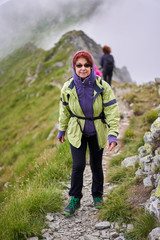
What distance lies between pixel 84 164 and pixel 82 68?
1679mm

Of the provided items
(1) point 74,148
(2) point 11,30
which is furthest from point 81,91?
(2) point 11,30

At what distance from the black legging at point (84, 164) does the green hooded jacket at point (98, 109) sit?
0.50ft

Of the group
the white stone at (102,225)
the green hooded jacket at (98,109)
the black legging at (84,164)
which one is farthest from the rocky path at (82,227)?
the green hooded jacket at (98,109)

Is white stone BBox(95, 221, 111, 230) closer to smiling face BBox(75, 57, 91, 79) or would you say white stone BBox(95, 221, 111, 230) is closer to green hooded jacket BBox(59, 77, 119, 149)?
green hooded jacket BBox(59, 77, 119, 149)

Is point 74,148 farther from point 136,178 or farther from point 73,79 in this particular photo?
point 136,178

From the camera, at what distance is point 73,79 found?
3.75m

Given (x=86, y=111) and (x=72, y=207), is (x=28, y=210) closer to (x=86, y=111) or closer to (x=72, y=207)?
(x=72, y=207)

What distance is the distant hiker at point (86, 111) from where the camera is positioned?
358cm

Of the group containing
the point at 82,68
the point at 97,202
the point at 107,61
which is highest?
the point at 107,61

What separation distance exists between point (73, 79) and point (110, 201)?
7.53 ft

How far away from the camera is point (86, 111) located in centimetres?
364

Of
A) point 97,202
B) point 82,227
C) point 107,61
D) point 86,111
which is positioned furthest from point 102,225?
point 107,61

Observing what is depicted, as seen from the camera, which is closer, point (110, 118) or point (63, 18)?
point (110, 118)

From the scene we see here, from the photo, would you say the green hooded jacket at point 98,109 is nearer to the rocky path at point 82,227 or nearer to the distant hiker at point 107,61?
the rocky path at point 82,227
